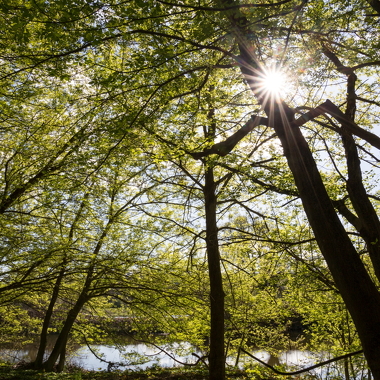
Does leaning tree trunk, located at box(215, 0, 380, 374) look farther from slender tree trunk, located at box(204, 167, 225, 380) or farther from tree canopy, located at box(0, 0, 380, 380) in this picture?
slender tree trunk, located at box(204, 167, 225, 380)

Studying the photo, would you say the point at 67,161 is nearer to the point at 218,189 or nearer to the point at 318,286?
the point at 218,189

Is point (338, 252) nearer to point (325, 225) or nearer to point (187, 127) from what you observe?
point (325, 225)

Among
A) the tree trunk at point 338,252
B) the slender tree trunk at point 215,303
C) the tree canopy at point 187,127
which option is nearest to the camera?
the tree trunk at point 338,252

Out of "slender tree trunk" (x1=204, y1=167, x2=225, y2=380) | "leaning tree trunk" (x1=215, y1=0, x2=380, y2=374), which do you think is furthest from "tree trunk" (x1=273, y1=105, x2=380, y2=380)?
"slender tree trunk" (x1=204, y1=167, x2=225, y2=380)

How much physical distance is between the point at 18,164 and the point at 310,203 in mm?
6315

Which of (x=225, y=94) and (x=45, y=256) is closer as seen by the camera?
(x=45, y=256)

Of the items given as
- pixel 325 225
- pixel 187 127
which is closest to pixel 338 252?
pixel 325 225

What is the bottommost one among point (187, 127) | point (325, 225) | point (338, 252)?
point (338, 252)

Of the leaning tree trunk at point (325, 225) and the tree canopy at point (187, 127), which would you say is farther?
the tree canopy at point (187, 127)

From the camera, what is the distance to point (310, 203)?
3004mm

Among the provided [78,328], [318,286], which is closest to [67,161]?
[318,286]

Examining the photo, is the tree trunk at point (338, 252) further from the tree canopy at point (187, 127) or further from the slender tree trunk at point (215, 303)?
the slender tree trunk at point (215, 303)

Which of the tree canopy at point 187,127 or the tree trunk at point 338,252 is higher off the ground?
the tree canopy at point 187,127

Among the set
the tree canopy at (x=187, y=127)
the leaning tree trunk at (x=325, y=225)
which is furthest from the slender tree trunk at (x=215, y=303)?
the leaning tree trunk at (x=325, y=225)
